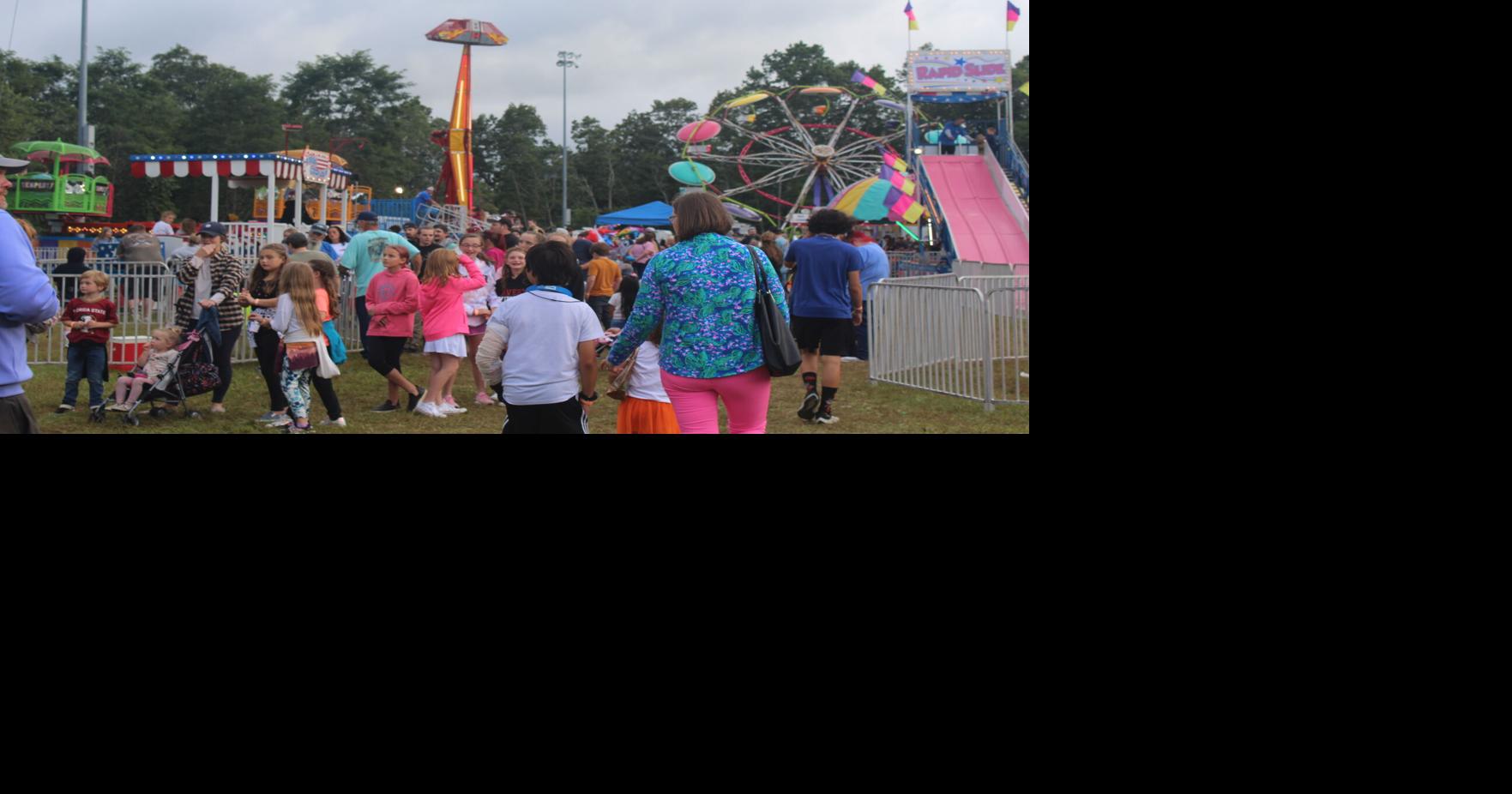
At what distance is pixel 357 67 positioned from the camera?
165 feet

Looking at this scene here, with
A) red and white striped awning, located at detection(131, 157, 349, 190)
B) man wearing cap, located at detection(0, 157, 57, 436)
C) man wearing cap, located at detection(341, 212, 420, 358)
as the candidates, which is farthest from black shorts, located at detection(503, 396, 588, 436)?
red and white striped awning, located at detection(131, 157, 349, 190)

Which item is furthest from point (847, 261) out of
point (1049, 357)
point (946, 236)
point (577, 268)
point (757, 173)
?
point (757, 173)

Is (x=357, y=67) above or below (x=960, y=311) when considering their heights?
above

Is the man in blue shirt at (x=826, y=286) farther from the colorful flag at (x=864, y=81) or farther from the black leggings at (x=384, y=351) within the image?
the colorful flag at (x=864, y=81)

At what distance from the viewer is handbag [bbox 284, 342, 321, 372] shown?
25.5 ft

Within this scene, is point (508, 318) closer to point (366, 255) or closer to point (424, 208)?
point (366, 255)

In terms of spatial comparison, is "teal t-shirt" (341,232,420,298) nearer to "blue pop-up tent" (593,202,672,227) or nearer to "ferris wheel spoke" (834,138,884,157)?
"blue pop-up tent" (593,202,672,227)

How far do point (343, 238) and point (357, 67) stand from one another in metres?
38.1

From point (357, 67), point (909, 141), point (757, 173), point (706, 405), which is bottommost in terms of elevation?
point (706, 405)

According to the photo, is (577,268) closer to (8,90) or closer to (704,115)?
(704,115)

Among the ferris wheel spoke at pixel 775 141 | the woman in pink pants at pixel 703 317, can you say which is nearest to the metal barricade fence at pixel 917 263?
the ferris wheel spoke at pixel 775 141

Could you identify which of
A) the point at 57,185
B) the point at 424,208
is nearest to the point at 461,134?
the point at 424,208

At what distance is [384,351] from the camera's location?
8711 millimetres

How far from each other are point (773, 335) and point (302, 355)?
14.4 ft
